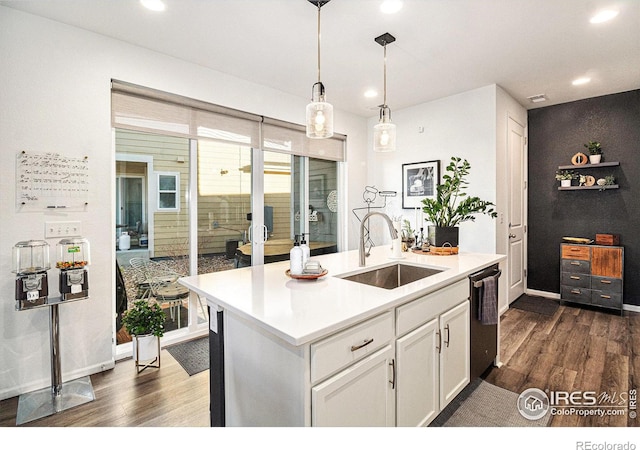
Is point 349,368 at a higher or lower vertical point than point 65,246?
lower

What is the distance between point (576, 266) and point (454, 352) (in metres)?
3.05

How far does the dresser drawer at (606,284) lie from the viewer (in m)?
3.78

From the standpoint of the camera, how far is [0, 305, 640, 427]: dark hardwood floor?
2.03 meters

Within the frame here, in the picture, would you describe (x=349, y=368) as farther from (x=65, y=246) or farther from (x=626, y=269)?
(x=626, y=269)

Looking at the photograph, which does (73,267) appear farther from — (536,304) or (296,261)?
(536,304)

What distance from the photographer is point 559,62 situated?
10.2ft

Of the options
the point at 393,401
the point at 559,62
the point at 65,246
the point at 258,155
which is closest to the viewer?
the point at 393,401

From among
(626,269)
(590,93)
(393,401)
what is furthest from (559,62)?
(393,401)

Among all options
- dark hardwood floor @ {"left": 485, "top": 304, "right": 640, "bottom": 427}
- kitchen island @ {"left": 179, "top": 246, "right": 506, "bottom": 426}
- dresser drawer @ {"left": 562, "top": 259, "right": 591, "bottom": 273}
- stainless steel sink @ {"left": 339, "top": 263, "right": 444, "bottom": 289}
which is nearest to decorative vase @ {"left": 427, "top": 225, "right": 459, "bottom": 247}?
stainless steel sink @ {"left": 339, "top": 263, "right": 444, "bottom": 289}

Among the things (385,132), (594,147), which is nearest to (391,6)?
(385,132)

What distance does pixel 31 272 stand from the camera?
2158 mm

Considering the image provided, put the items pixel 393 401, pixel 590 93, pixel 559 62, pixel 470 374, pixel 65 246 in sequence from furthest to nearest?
1. pixel 590 93
2. pixel 559 62
3. pixel 65 246
4. pixel 470 374
5. pixel 393 401

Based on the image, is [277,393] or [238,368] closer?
[277,393]

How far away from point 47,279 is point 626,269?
5845mm
